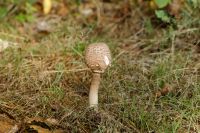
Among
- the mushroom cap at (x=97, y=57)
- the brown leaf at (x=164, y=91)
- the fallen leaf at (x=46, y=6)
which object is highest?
the fallen leaf at (x=46, y=6)

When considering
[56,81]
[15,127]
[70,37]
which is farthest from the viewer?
[70,37]

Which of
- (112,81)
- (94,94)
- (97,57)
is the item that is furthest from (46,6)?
(97,57)

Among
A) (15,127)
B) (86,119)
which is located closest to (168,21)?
(86,119)

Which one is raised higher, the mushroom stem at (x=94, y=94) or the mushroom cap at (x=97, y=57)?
the mushroom cap at (x=97, y=57)

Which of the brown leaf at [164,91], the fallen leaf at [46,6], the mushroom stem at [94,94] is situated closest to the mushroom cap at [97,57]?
the mushroom stem at [94,94]

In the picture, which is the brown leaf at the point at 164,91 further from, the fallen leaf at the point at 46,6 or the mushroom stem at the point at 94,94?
the fallen leaf at the point at 46,6

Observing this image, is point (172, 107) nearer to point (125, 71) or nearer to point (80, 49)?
point (125, 71)

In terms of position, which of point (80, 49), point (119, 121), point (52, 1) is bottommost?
point (119, 121)

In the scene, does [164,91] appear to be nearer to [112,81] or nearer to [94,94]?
[112,81]

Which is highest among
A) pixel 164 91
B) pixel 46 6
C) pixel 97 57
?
Result: pixel 46 6
